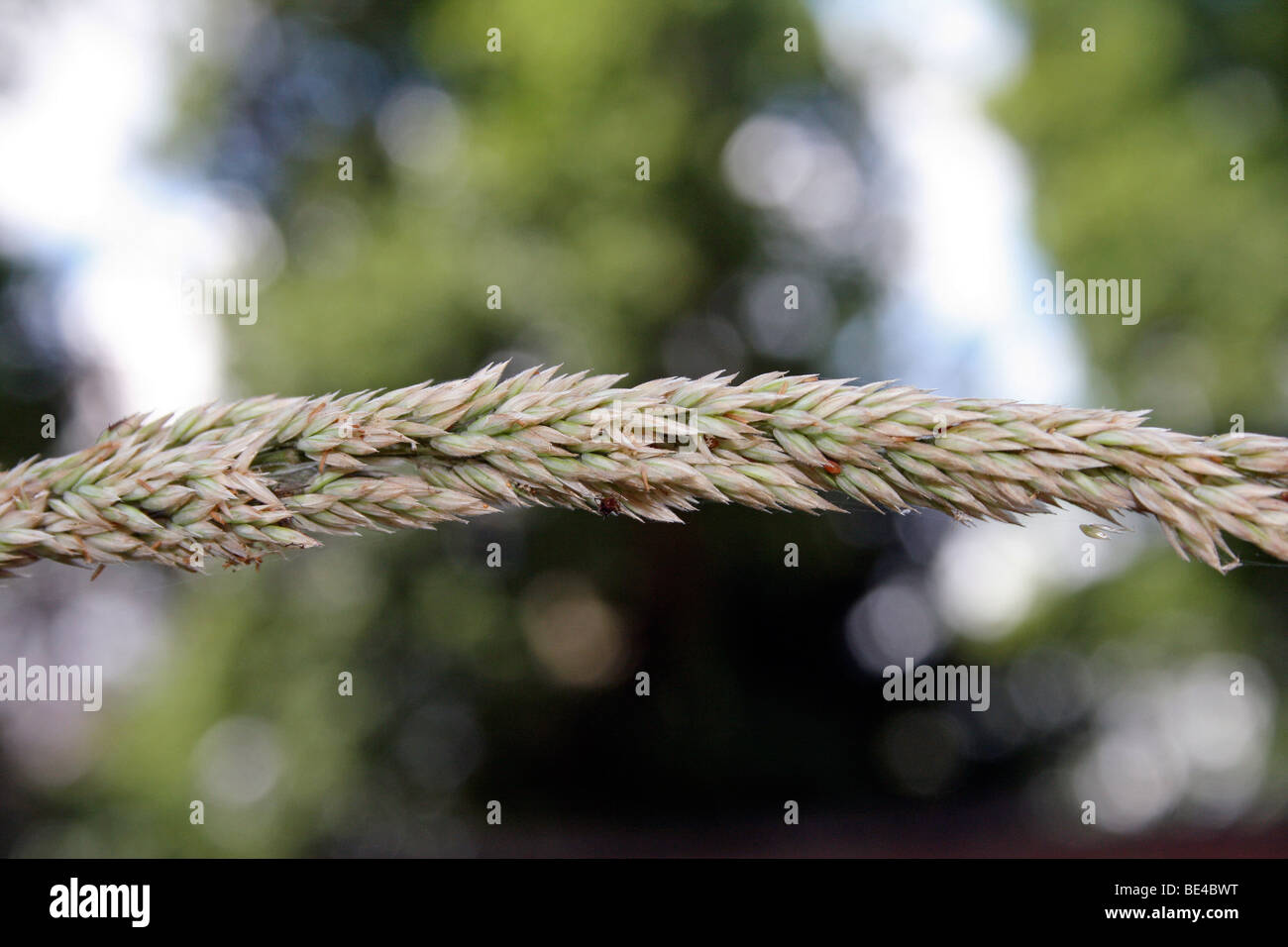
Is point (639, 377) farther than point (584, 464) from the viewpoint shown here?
Yes

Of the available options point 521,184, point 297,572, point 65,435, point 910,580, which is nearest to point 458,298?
point 521,184

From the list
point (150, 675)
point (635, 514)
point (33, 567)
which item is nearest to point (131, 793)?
point (150, 675)

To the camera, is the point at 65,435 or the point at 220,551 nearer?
the point at 220,551

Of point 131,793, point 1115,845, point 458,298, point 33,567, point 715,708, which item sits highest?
point 458,298

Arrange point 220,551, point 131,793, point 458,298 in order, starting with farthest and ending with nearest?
point 131,793 < point 458,298 < point 220,551

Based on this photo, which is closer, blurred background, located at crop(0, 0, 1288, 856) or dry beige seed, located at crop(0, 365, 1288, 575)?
dry beige seed, located at crop(0, 365, 1288, 575)

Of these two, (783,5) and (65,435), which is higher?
(783,5)

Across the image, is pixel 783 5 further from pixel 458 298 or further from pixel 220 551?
pixel 220 551

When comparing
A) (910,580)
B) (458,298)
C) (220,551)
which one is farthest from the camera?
(910,580)

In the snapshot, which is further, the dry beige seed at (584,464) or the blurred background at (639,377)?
the blurred background at (639,377)

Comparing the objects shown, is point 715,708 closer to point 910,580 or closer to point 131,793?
point 910,580

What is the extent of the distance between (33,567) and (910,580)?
6103 millimetres

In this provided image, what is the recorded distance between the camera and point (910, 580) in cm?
666

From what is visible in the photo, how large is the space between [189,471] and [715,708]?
5411 mm
